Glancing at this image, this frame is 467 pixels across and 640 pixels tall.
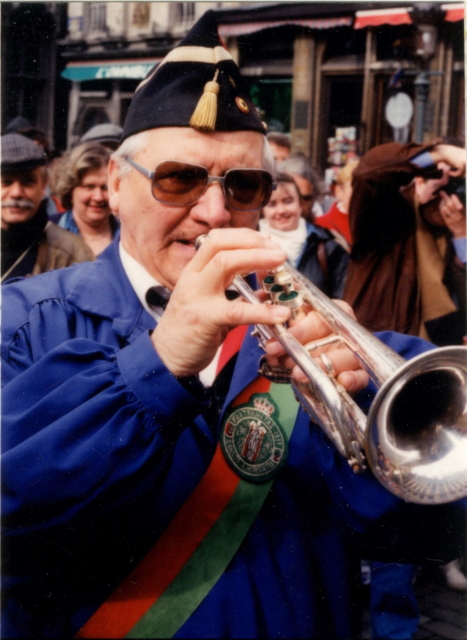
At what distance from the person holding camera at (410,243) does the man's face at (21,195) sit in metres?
1.50

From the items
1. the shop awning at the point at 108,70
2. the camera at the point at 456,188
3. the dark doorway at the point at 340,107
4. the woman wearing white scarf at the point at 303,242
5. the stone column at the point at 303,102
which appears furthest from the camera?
the dark doorway at the point at 340,107

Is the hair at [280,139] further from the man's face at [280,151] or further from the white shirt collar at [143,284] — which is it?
the white shirt collar at [143,284]

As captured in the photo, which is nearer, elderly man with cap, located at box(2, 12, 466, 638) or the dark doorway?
elderly man with cap, located at box(2, 12, 466, 638)

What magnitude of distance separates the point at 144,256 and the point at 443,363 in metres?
0.89

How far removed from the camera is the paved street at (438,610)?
3.20 m

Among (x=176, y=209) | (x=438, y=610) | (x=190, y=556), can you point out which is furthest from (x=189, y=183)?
(x=438, y=610)

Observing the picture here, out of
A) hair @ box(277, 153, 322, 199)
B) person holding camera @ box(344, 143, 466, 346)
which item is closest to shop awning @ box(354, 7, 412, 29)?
person holding camera @ box(344, 143, 466, 346)

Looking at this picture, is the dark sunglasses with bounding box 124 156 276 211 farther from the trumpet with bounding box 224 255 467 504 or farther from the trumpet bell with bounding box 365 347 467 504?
the trumpet bell with bounding box 365 347 467 504

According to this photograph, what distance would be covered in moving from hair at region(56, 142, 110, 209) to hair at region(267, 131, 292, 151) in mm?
2004

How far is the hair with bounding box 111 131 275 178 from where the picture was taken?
6.16ft

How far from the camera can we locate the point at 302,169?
4.72 m

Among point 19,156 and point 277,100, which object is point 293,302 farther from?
point 277,100

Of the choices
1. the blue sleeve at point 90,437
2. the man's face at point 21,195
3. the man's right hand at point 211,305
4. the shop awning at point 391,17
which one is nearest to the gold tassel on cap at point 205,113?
the man's right hand at point 211,305

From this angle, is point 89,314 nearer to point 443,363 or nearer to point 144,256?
point 144,256
